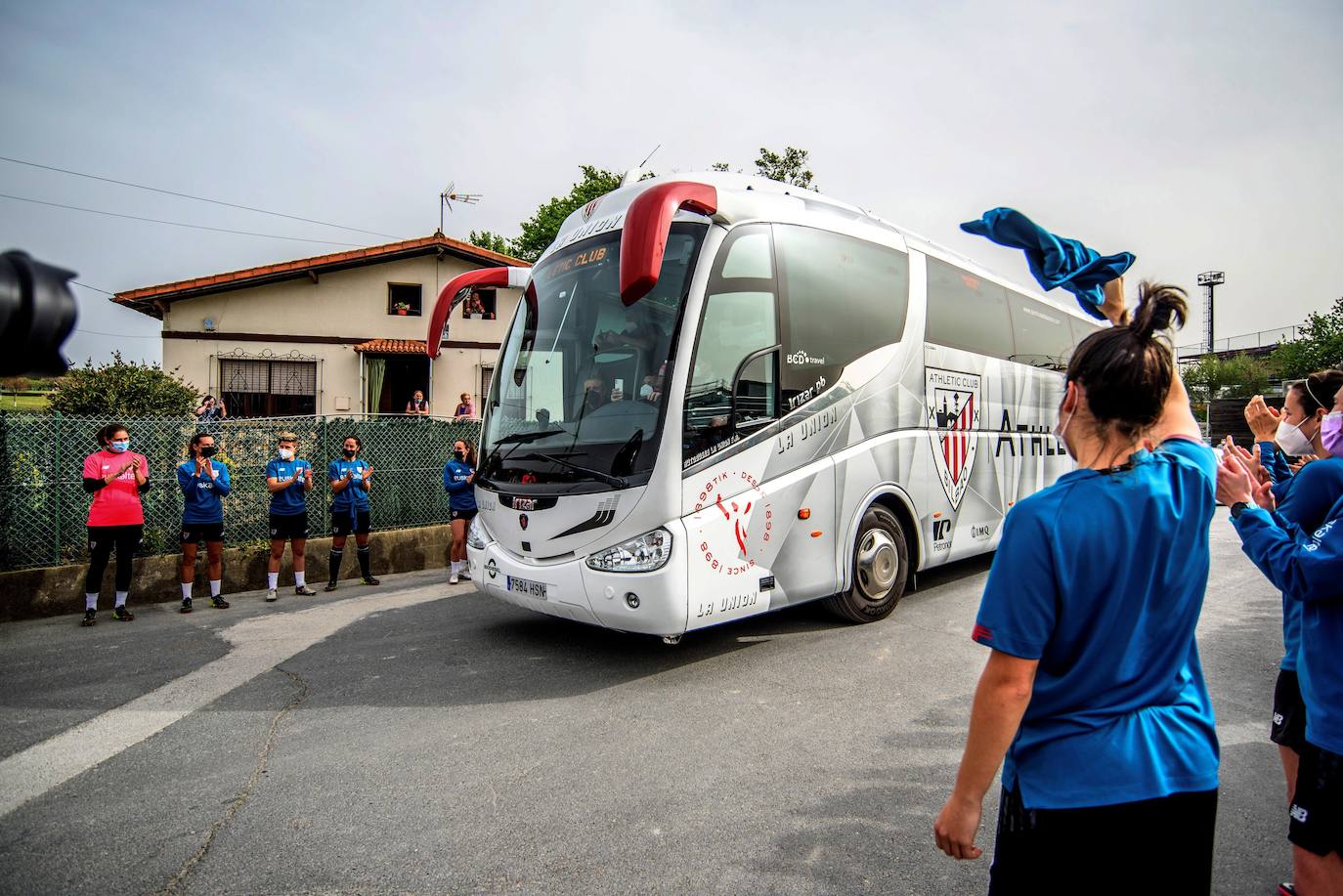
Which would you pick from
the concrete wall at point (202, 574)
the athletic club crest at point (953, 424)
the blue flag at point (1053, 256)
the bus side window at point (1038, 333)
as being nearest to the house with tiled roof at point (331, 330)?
the concrete wall at point (202, 574)

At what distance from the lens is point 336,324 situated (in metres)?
21.0

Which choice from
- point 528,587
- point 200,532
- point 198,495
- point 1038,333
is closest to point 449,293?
point 528,587

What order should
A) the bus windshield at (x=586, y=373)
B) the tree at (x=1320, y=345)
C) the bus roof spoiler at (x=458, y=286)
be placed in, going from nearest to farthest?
the bus windshield at (x=586, y=373) < the bus roof spoiler at (x=458, y=286) < the tree at (x=1320, y=345)

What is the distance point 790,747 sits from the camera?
12.8 ft

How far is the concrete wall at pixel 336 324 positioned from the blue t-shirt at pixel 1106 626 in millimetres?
18841

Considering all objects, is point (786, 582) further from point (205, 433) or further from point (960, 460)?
point (205, 433)

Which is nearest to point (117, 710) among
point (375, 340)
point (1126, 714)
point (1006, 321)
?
point (1126, 714)

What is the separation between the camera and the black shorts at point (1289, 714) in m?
2.57

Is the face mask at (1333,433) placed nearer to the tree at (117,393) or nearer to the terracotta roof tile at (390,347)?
the tree at (117,393)

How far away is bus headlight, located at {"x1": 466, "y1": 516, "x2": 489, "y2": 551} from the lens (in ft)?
19.2

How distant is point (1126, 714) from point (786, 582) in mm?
3831

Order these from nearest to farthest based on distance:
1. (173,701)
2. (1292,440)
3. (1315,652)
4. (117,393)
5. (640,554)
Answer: (1315,652) → (1292,440) → (640,554) → (173,701) → (117,393)

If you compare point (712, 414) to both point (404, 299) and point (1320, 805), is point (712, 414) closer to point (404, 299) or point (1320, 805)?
point (1320, 805)

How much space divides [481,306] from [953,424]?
1767cm
